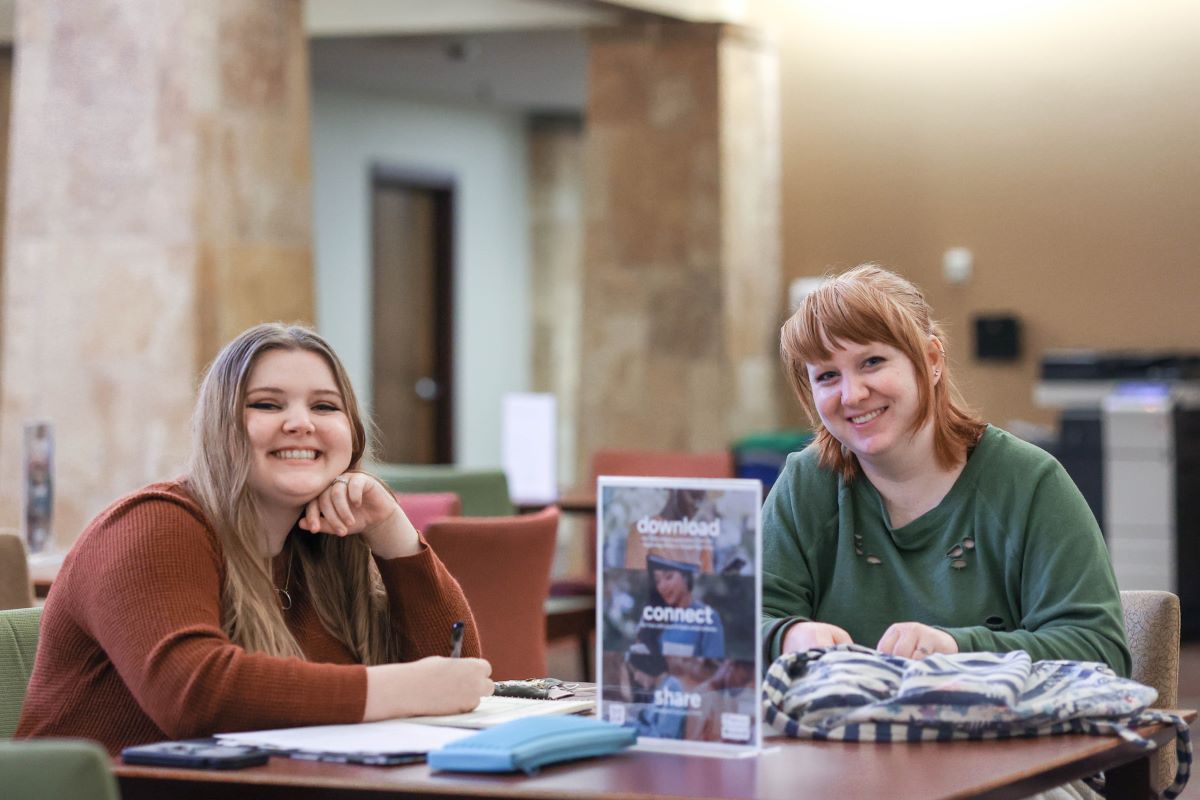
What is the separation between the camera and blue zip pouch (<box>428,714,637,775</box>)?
173 cm

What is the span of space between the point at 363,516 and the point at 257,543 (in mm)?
161

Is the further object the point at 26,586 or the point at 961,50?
the point at 961,50

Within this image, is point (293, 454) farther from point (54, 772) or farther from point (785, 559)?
point (54, 772)

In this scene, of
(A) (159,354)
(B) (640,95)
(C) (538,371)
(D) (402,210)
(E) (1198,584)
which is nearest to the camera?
(A) (159,354)

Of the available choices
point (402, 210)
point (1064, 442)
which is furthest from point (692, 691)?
point (402, 210)

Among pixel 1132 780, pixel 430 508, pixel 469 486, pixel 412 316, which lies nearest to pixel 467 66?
pixel 412 316

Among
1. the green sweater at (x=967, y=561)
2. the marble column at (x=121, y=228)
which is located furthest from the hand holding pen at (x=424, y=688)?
the marble column at (x=121, y=228)

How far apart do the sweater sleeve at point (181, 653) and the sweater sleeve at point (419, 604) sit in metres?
0.35

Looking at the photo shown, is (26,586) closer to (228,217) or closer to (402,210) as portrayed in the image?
(228,217)

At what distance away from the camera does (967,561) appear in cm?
239

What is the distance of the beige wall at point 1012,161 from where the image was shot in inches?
338

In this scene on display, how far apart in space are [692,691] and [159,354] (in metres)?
4.73

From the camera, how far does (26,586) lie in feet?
11.6

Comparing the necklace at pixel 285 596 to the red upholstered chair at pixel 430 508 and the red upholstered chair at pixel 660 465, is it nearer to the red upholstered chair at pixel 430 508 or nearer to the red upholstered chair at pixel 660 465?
the red upholstered chair at pixel 430 508
